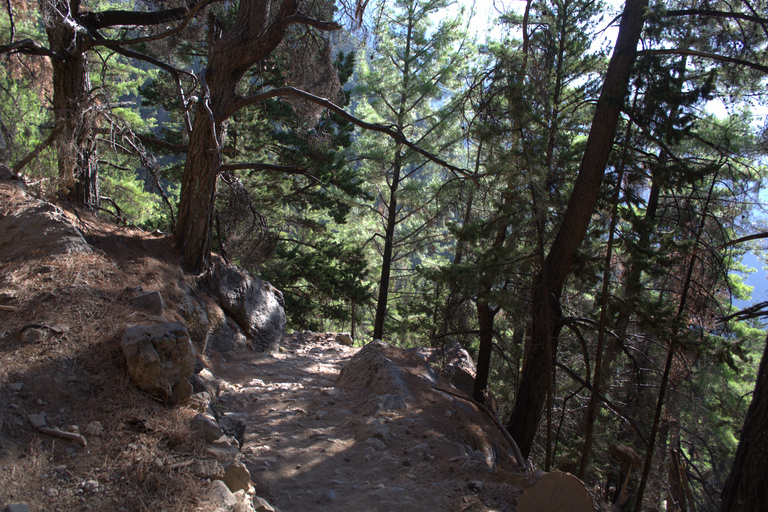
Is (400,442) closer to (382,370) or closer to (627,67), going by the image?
(382,370)

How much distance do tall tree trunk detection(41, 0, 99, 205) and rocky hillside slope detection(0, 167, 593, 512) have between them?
21.7 inches

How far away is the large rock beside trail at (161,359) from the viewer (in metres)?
3.20

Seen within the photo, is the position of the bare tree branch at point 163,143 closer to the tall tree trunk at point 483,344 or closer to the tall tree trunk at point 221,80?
the tall tree trunk at point 221,80

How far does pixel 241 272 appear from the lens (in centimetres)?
824

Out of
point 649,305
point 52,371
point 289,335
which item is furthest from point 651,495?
point 52,371

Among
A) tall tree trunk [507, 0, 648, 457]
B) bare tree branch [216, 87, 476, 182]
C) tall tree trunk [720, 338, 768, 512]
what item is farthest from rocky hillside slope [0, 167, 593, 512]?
bare tree branch [216, 87, 476, 182]


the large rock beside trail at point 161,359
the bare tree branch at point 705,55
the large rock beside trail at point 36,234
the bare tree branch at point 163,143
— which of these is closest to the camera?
the large rock beside trail at point 161,359

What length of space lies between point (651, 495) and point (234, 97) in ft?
39.4

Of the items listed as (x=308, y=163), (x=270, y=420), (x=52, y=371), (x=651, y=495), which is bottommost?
(x=651, y=495)

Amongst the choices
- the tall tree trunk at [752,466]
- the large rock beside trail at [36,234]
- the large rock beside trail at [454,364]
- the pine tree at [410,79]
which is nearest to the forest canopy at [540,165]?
the tall tree trunk at [752,466]

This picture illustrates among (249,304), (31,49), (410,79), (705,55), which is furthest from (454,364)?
(410,79)

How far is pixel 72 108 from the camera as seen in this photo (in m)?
5.93

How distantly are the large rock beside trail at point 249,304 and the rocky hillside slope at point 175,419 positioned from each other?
2.78ft

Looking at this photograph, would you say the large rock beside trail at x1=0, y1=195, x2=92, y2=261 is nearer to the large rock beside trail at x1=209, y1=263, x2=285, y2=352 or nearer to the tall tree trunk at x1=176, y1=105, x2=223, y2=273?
the tall tree trunk at x1=176, y1=105, x2=223, y2=273
